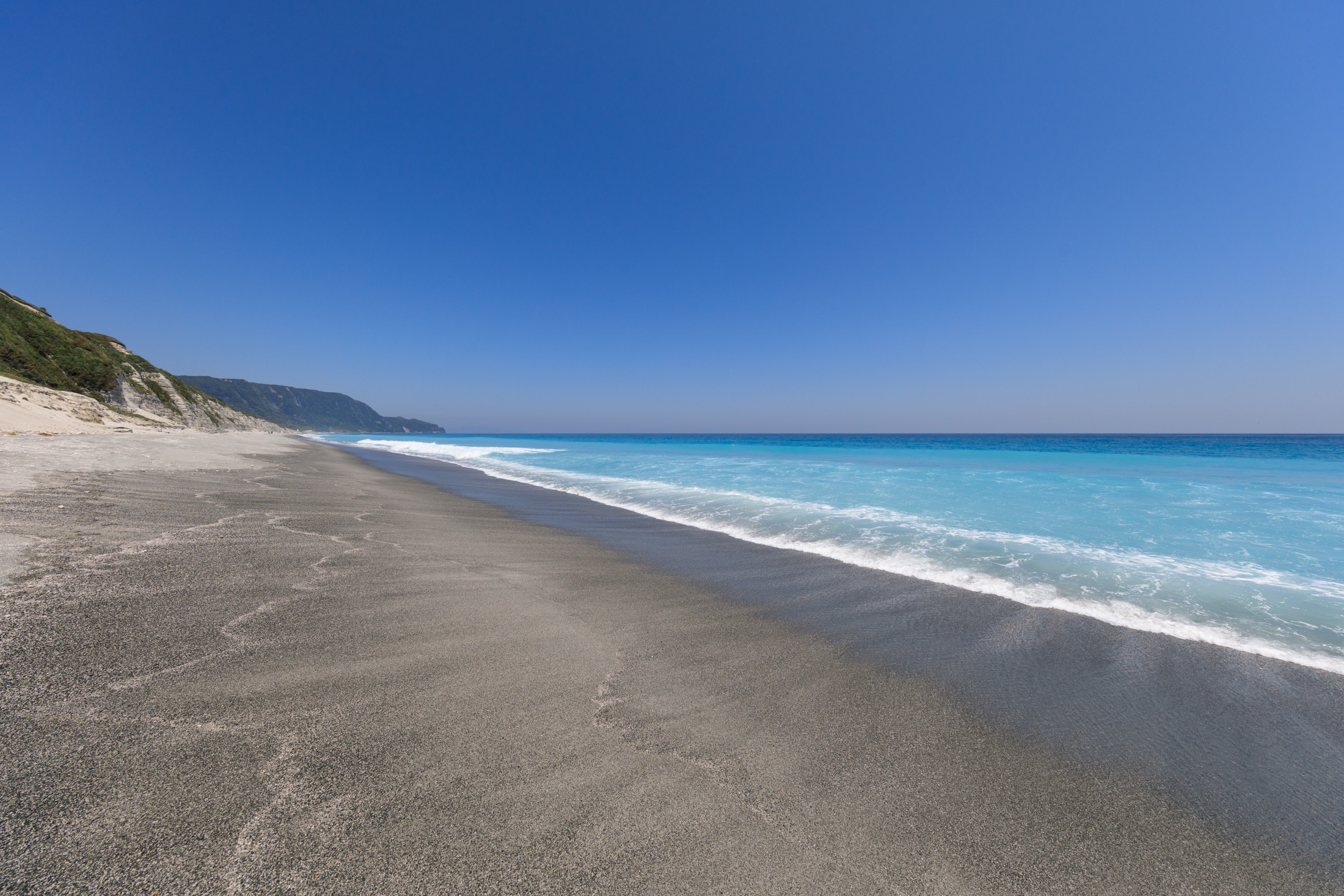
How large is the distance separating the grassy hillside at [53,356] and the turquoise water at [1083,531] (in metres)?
29.8

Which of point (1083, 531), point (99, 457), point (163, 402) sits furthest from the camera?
point (163, 402)

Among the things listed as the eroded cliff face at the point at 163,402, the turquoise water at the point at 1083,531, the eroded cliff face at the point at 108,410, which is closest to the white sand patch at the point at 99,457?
the eroded cliff face at the point at 108,410

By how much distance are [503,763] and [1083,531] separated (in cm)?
1125

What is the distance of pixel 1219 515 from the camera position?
1097 centimetres

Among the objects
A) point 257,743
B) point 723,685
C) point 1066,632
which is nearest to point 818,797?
point 723,685

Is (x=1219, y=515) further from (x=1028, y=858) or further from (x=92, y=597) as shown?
(x=92, y=597)

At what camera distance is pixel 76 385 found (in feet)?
98.2

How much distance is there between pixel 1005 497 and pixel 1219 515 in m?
4.17

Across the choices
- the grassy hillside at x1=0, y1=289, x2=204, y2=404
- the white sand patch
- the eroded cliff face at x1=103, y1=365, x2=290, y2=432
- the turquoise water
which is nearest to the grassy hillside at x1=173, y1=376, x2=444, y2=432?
the eroded cliff face at x1=103, y1=365, x2=290, y2=432

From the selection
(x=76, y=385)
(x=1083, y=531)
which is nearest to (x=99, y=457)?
(x=1083, y=531)

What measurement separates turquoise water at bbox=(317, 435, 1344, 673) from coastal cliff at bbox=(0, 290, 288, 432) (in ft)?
63.8

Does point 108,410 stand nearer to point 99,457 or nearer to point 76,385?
point 76,385

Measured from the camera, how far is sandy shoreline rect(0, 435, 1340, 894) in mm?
1749

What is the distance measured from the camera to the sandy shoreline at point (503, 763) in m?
1.75
